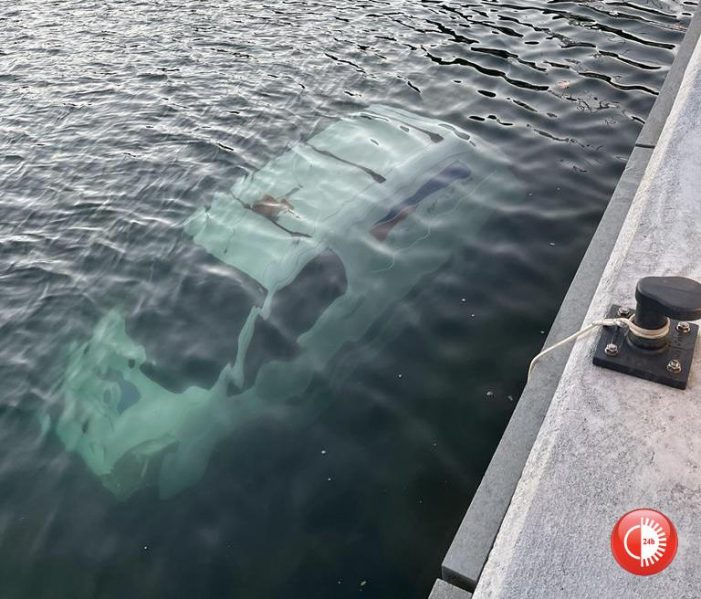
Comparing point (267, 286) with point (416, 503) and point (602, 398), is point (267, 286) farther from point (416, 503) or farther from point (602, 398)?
point (602, 398)

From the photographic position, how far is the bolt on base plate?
116 inches

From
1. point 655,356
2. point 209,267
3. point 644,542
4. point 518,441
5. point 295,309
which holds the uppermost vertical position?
point 655,356

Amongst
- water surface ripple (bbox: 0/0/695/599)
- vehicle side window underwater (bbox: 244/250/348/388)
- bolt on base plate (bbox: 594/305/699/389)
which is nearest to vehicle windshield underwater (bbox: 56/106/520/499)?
vehicle side window underwater (bbox: 244/250/348/388)

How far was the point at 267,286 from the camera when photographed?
223 inches

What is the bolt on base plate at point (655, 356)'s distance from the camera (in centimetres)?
296

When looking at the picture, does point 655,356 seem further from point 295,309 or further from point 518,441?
point 295,309

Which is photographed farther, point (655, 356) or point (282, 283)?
point (282, 283)

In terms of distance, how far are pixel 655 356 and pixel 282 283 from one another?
3.15 meters

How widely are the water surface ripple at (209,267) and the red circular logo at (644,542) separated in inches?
60.7

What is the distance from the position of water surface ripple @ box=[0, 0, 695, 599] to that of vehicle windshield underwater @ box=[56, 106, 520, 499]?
15 centimetres

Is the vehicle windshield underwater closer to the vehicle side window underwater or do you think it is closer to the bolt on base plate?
the vehicle side window underwater

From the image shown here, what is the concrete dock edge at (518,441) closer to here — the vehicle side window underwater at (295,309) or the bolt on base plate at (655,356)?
the bolt on base plate at (655,356)

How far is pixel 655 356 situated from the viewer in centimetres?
303

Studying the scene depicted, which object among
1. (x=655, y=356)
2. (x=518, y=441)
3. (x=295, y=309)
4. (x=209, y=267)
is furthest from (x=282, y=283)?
(x=655, y=356)
